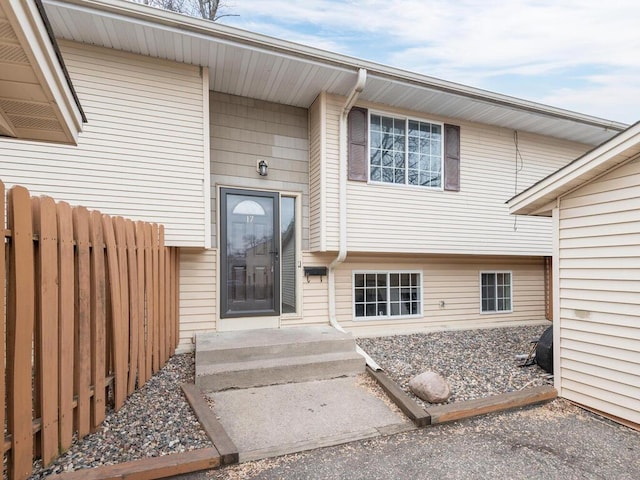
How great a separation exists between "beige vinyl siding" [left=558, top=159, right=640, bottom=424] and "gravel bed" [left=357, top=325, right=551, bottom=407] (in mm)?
615

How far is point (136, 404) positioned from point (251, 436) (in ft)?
3.79

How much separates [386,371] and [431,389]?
0.88m

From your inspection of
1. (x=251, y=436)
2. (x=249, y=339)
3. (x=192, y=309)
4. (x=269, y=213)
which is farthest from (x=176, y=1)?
(x=251, y=436)

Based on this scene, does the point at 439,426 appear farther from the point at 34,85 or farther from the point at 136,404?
the point at 34,85

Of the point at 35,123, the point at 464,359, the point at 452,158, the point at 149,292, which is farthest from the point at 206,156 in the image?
the point at 464,359

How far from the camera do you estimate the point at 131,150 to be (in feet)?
14.7

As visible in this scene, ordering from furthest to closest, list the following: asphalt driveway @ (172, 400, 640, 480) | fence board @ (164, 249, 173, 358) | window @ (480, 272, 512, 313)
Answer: window @ (480, 272, 512, 313), fence board @ (164, 249, 173, 358), asphalt driveway @ (172, 400, 640, 480)

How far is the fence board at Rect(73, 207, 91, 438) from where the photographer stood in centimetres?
251

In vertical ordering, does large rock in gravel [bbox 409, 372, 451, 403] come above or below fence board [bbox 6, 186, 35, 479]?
below

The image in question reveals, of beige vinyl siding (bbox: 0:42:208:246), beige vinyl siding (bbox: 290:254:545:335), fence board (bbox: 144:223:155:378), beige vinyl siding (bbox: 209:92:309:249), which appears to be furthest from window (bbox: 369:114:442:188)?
fence board (bbox: 144:223:155:378)

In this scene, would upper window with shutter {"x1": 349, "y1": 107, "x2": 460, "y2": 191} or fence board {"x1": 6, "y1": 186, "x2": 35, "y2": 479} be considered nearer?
fence board {"x1": 6, "y1": 186, "x2": 35, "y2": 479}

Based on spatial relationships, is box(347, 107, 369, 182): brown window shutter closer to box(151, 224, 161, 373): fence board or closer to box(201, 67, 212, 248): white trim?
box(201, 67, 212, 248): white trim

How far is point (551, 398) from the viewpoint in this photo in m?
3.74

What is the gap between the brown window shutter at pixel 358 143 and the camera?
5.66 meters
